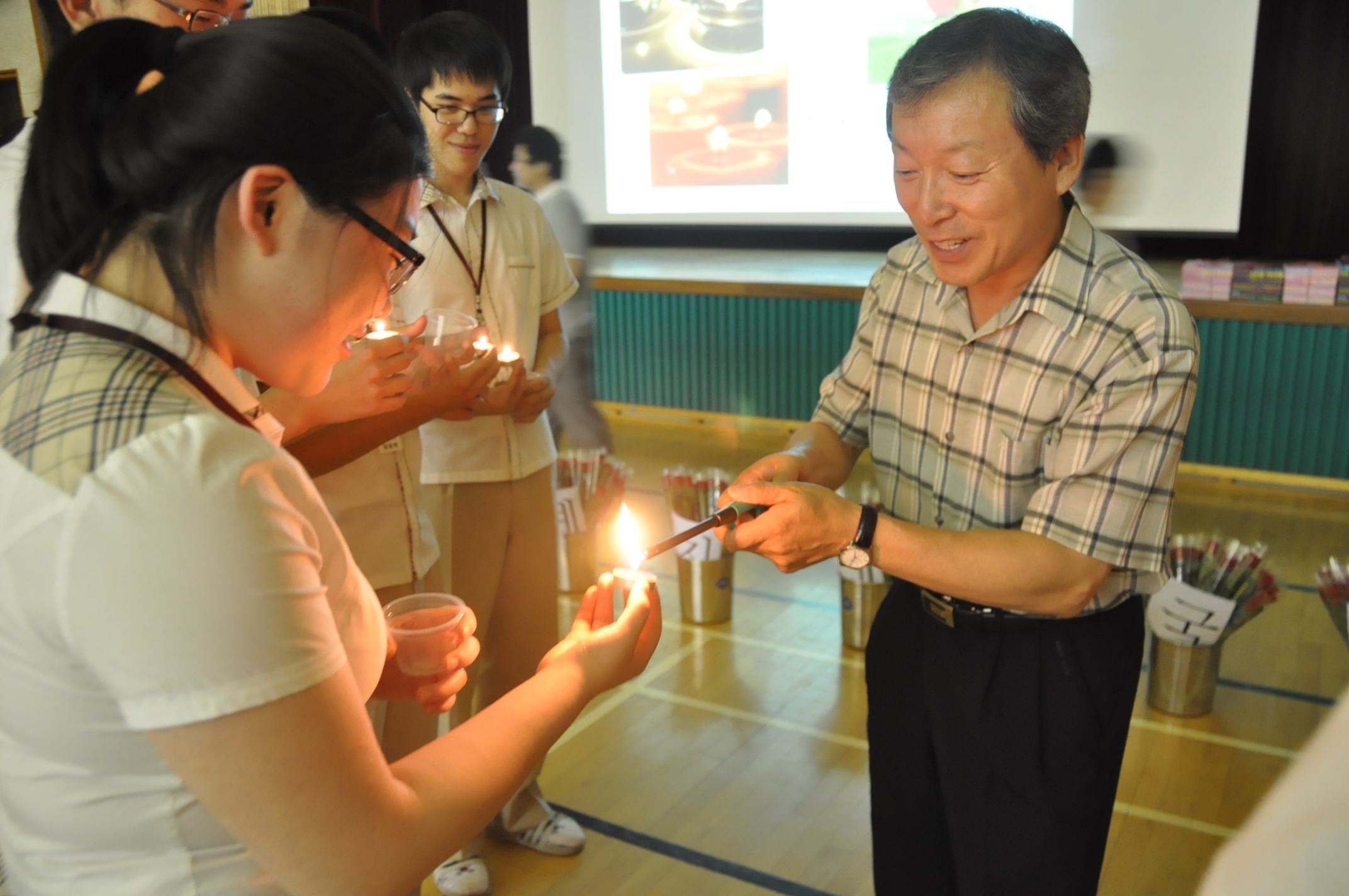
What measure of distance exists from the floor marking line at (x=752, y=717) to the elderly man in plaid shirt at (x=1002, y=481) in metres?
1.31

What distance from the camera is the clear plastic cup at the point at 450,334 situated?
196cm

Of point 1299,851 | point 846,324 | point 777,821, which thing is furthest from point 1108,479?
point 846,324

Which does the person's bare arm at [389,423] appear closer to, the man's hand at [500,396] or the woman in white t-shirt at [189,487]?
the man's hand at [500,396]

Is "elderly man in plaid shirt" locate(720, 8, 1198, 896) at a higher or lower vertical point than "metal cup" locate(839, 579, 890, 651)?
higher

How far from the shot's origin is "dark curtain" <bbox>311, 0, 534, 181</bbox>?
7254 millimetres

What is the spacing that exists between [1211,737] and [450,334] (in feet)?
8.91

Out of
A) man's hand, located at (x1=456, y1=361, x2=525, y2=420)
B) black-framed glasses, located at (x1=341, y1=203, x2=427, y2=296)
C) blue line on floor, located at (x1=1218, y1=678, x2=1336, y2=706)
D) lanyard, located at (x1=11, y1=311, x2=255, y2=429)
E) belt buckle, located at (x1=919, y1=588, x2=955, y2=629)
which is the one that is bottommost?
blue line on floor, located at (x1=1218, y1=678, x2=1336, y2=706)

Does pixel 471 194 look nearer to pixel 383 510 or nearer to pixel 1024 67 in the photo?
pixel 383 510

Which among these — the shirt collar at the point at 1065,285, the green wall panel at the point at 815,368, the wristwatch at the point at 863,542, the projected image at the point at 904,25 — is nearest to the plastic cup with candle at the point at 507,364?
the wristwatch at the point at 863,542

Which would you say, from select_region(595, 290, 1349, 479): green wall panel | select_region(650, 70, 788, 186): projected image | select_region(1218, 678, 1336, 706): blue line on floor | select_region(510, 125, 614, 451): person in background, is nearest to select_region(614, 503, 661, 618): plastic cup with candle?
select_region(1218, 678, 1336, 706): blue line on floor

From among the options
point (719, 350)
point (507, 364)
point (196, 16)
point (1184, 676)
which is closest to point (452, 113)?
point (507, 364)

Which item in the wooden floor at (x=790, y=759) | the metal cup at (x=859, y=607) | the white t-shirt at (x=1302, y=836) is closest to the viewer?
the white t-shirt at (x=1302, y=836)

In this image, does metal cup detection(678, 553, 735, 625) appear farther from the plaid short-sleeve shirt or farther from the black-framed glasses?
the black-framed glasses

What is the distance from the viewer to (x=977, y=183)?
1513 millimetres
